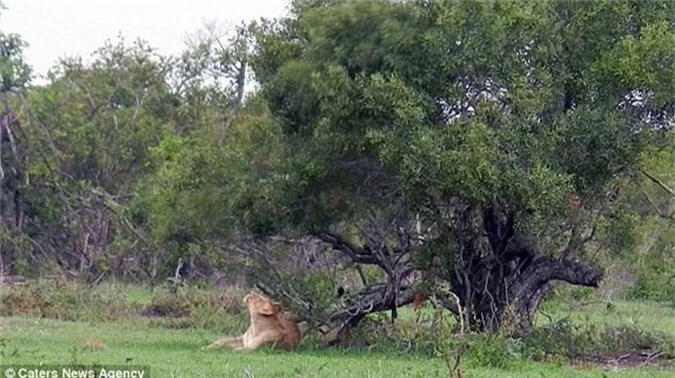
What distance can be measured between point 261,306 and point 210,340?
155 cm

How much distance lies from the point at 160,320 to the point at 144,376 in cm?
918

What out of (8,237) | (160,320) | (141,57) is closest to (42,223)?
(8,237)

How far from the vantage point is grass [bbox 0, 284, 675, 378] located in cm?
1077

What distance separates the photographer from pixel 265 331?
43.7ft

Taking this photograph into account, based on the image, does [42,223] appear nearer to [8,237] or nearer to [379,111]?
[8,237]

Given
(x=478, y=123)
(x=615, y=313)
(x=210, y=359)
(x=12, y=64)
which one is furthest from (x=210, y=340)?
(x=12, y=64)

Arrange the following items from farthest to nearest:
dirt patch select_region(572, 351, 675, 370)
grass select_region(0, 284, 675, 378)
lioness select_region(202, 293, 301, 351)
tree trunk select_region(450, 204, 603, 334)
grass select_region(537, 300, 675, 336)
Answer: grass select_region(537, 300, 675, 336), tree trunk select_region(450, 204, 603, 334), lioness select_region(202, 293, 301, 351), dirt patch select_region(572, 351, 675, 370), grass select_region(0, 284, 675, 378)

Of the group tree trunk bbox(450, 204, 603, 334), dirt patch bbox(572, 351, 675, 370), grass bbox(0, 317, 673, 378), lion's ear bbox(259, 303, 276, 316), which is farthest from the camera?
tree trunk bbox(450, 204, 603, 334)

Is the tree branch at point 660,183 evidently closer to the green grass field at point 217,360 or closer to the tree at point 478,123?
the tree at point 478,123

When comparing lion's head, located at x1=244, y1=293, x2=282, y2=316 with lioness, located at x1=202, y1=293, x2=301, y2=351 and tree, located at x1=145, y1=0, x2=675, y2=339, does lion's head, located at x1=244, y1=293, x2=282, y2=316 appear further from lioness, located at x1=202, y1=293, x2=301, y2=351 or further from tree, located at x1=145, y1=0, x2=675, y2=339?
tree, located at x1=145, y1=0, x2=675, y2=339

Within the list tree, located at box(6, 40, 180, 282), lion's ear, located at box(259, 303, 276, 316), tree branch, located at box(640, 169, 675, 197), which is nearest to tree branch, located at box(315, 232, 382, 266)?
lion's ear, located at box(259, 303, 276, 316)

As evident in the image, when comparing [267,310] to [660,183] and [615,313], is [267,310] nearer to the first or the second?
[660,183]

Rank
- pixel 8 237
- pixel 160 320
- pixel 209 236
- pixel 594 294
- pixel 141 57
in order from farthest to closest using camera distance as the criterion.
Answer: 1. pixel 141 57
2. pixel 8 237
3. pixel 594 294
4. pixel 160 320
5. pixel 209 236

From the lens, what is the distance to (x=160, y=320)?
18109mm
